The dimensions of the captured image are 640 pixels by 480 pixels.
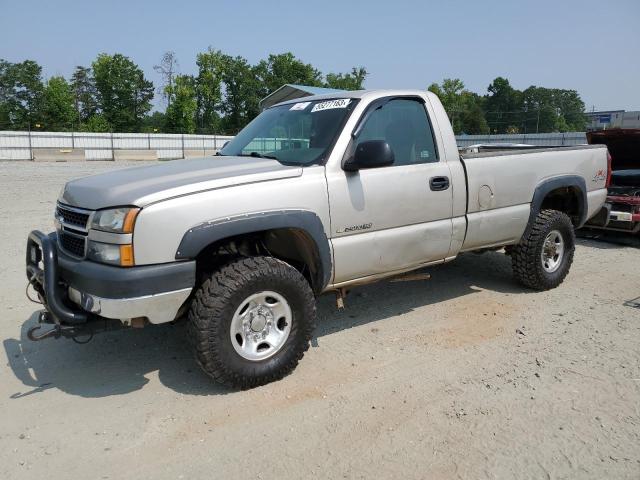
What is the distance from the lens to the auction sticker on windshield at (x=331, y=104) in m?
4.10

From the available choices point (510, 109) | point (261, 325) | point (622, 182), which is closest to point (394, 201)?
point (261, 325)

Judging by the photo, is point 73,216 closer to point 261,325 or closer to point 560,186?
point 261,325

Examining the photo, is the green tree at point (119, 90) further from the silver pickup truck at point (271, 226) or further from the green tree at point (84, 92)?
the silver pickup truck at point (271, 226)

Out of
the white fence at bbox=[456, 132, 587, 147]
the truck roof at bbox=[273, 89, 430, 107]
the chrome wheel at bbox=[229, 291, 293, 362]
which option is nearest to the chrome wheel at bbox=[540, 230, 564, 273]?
the truck roof at bbox=[273, 89, 430, 107]

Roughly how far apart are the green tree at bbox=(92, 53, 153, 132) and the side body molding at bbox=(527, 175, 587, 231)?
60.0 metres

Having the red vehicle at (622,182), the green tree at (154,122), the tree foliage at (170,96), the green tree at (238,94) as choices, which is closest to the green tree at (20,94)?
the tree foliage at (170,96)

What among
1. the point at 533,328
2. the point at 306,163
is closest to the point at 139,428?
the point at 306,163

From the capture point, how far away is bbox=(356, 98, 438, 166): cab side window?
4121 mm

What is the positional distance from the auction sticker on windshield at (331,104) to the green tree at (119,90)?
59964mm

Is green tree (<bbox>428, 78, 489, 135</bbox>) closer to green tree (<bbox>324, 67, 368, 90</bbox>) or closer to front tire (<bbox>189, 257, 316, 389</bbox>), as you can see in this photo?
green tree (<bbox>324, 67, 368, 90</bbox>)

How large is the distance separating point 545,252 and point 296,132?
3155mm

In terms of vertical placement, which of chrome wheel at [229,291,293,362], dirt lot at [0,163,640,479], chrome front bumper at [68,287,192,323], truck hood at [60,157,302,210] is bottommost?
dirt lot at [0,163,640,479]

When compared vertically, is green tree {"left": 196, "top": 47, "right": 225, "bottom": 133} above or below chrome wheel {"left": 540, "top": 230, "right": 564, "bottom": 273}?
above

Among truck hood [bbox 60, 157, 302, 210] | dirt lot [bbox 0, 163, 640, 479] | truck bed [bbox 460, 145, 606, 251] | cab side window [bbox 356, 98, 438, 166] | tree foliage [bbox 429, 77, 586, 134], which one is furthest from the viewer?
tree foliage [bbox 429, 77, 586, 134]
